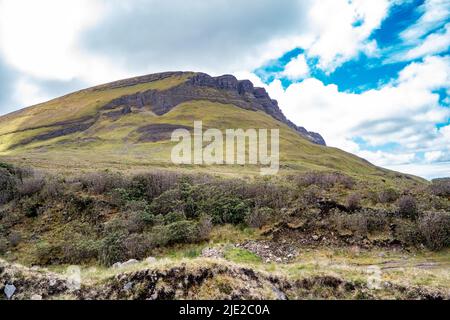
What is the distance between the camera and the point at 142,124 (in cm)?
13738

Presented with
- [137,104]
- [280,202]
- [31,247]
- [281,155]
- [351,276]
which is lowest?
[31,247]

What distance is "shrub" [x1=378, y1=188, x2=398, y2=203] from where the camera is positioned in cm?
2103

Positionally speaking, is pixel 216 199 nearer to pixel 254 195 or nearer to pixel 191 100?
pixel 254 195

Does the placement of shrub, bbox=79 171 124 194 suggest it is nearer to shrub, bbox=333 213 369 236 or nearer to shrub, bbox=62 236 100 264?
shrub, bbox=62 236 100 264

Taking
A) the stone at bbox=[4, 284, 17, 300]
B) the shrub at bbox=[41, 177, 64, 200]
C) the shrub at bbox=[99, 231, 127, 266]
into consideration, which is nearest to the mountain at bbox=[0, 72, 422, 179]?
the shrub at bbox=[41, 177, 64, 200]

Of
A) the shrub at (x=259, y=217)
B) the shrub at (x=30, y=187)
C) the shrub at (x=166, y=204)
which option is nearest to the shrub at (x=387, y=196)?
the shrub at (x=259, y=217)

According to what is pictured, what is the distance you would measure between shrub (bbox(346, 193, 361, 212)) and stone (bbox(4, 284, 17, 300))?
1756 cm

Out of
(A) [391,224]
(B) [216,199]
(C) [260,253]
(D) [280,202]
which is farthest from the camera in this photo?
(B) [216,199]

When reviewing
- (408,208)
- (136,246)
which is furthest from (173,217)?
(408,208)

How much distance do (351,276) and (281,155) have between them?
87.0 m

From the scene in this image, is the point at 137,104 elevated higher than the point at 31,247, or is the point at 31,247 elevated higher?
the point at 137,104
